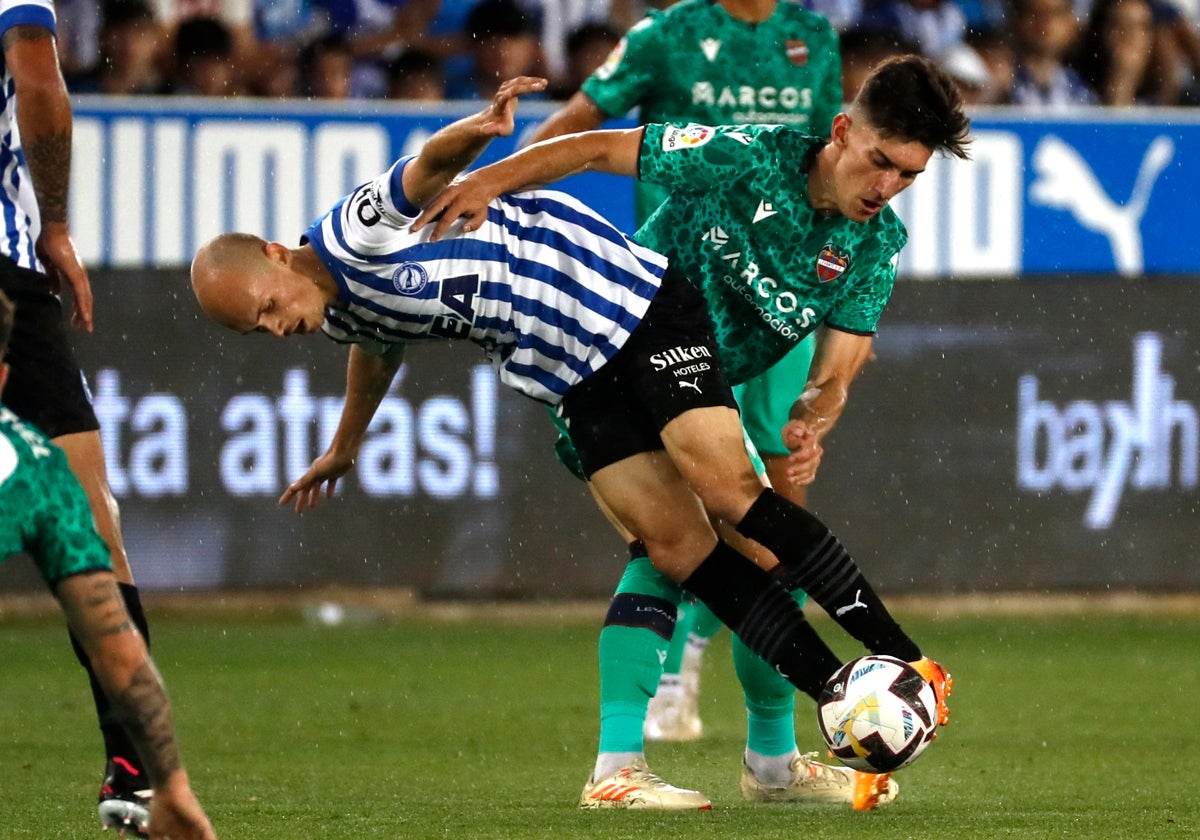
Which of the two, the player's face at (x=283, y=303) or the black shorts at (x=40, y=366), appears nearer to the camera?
the black shorts at (x=40, y=366)

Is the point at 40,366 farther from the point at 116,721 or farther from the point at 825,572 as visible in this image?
the point at 825,572

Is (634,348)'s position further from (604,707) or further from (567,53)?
(567,53)

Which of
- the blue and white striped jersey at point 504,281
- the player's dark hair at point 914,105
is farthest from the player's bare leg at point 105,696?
the player's dark hair at point 914,105

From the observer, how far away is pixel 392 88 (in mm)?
11125

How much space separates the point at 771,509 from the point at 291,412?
4.92m

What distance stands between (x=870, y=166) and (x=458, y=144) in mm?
1015

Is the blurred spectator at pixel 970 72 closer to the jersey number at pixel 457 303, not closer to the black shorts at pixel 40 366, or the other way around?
the jersey number at pixel 457 303

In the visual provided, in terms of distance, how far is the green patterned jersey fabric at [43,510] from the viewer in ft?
10.9

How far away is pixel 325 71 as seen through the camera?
36.3ft

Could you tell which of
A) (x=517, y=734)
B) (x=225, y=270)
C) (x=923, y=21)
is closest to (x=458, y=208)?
(x=225, y=270)

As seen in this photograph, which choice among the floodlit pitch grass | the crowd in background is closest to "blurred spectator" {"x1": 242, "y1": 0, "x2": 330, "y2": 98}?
the crowd in background

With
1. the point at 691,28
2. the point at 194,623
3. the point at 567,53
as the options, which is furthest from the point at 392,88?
the point at 691,28

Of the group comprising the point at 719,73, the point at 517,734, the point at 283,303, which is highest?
the point at 719,73

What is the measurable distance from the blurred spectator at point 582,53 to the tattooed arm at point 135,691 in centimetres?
794
